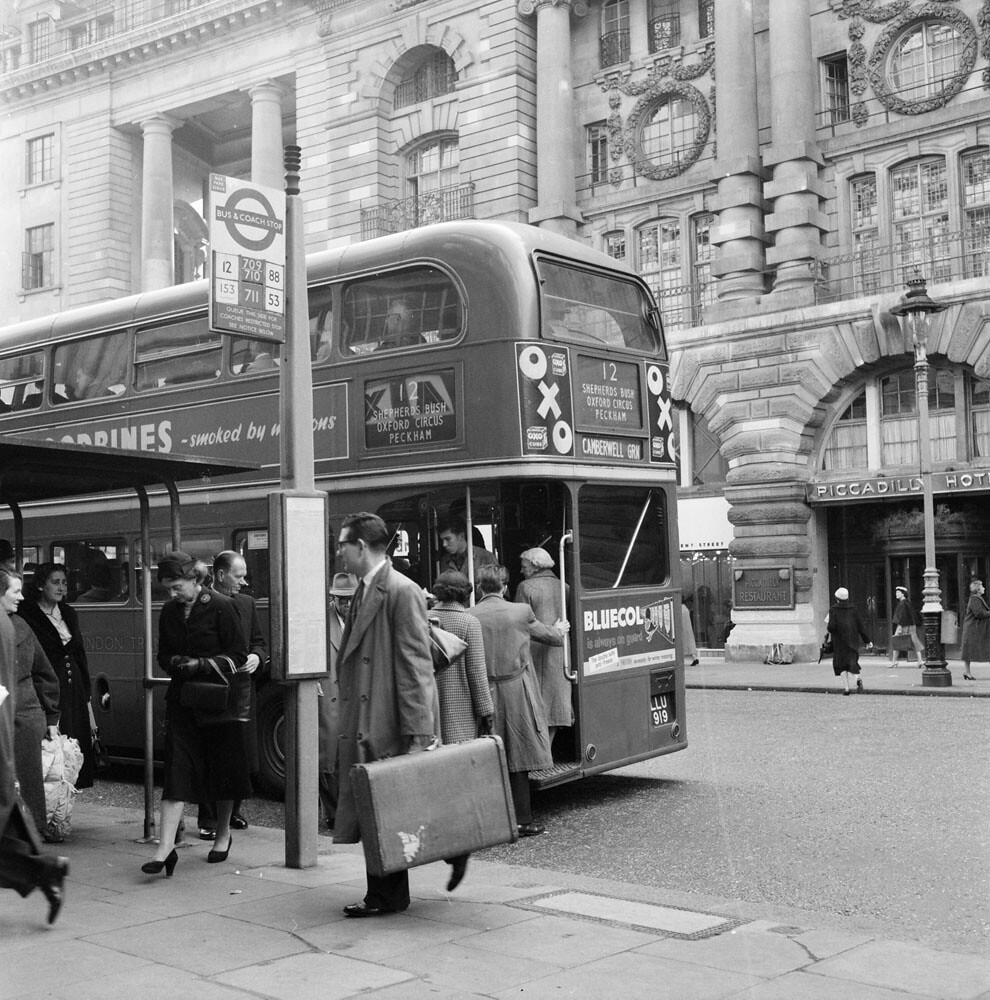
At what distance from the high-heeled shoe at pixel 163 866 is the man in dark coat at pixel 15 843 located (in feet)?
4.02

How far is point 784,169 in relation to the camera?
28078mm

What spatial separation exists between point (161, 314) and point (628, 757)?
5.83m

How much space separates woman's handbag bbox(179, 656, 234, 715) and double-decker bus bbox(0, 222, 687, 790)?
101 inches

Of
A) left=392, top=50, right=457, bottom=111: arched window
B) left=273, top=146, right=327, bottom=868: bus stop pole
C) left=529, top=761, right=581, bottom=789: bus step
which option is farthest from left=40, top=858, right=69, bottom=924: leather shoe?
left=392, top=50, right=457, bottom=111: arched window

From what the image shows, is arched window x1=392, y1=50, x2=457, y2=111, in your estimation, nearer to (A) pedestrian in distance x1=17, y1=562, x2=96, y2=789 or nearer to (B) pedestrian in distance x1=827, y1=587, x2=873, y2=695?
(B) pedestrian in distance x1=827, y1=587, x2=873, y2=695

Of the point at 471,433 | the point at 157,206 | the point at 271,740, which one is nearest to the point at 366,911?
the point at 471,433

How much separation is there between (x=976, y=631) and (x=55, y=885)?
796 inches

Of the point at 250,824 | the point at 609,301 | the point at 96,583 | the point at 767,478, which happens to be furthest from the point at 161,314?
the point at 767,478

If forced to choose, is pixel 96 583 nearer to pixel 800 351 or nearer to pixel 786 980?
pixel 786 980

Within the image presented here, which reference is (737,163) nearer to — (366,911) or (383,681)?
(383,681)

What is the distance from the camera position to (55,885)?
598 centimetres

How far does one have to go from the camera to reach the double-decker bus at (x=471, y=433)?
9.91 metres

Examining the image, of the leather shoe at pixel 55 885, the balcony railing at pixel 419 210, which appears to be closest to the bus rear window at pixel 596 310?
the leather shoe at pixel 55 885

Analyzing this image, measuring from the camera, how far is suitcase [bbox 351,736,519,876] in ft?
20.0
